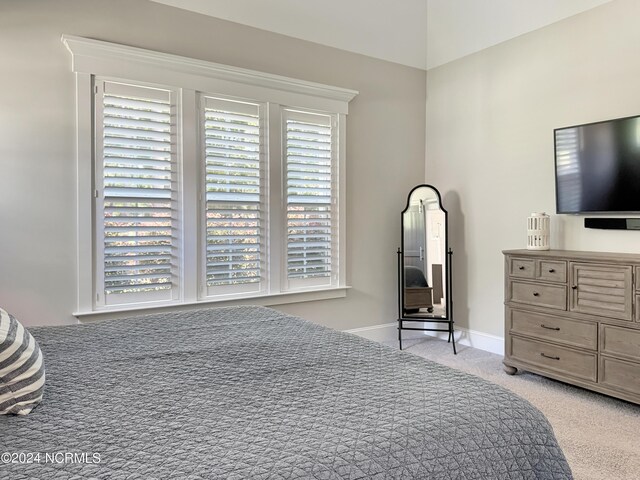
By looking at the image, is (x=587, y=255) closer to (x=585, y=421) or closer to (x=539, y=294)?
(x=539, y=294)

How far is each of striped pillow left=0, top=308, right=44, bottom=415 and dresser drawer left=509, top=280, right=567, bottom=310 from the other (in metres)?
3.08

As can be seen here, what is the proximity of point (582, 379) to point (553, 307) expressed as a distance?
0.49m

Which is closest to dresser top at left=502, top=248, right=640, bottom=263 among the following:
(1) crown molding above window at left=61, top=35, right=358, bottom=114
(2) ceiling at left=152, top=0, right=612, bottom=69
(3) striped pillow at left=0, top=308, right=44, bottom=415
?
(2) ceiling at left=152, top=0, right=612, bottom=69

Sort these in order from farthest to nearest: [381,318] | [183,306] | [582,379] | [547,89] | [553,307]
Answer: [381,318] → [547,89] → [183,306] → [553,307] → [582,379]

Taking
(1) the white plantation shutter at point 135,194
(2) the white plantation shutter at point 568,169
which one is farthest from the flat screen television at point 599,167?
(1) the white plantation shutter at point 135,194

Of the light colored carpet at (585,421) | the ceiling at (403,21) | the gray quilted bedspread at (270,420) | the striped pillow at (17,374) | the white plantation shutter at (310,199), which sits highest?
the ceiling at (403,21)

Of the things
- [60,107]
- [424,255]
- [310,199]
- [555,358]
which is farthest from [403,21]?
[555,358]

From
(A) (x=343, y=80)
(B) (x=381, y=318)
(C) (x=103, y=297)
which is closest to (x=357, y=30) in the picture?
(A) (x=343, y=80)

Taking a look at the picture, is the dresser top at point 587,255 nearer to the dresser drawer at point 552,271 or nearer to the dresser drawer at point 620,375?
the dresser drawer at point 552,271

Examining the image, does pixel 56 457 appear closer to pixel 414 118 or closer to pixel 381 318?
pixel 381 318

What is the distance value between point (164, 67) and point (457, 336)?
353 cm

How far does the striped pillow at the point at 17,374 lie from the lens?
1.06 meters

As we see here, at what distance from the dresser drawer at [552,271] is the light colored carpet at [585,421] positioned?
0.79 metres

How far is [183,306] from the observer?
133 inches
